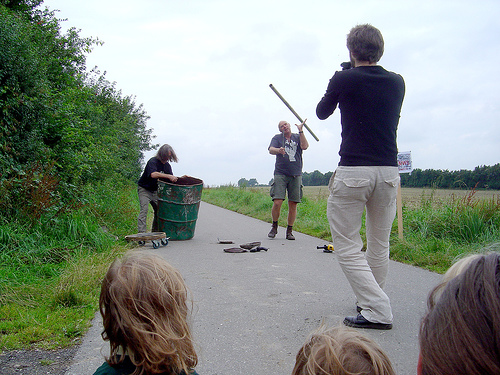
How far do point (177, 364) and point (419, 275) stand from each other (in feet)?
14.9

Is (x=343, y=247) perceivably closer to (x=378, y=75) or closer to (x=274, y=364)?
(x=274, y=364)

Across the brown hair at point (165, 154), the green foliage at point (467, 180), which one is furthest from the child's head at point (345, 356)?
the green foliage at point (467, 180)

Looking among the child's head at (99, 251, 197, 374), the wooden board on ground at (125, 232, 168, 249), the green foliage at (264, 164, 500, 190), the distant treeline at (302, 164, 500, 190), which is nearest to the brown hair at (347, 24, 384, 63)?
the child's head at (99, 251, 197, 374)

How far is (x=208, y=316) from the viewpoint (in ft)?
13.1

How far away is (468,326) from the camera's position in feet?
3.10

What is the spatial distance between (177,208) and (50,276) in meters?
3.76

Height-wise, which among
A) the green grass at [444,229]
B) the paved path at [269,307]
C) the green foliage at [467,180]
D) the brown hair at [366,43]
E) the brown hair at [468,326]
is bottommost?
the paved path at [269,307]

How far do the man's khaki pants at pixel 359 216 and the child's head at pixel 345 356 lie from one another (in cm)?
238

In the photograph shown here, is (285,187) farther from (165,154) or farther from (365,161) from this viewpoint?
(365,161)

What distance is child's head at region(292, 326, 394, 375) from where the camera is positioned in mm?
1208

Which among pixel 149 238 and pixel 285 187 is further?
pixel 285 187

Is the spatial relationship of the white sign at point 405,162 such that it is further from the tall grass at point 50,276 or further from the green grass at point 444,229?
the tall grass at point 50,276

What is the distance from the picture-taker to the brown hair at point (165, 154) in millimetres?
8859

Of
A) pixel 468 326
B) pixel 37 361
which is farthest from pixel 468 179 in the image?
pixel 468 326
